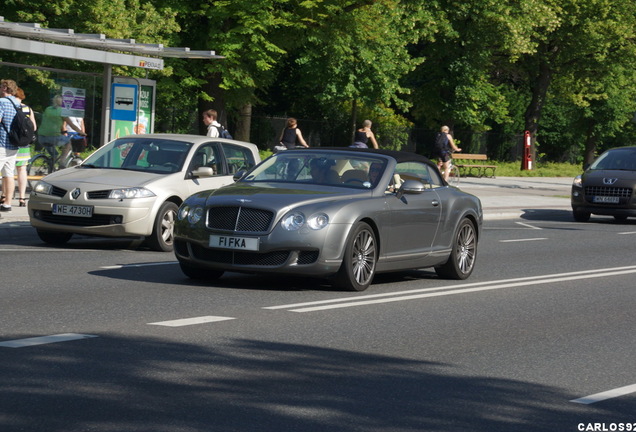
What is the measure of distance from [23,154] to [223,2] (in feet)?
46.1

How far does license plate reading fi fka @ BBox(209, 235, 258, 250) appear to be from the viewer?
439 inches

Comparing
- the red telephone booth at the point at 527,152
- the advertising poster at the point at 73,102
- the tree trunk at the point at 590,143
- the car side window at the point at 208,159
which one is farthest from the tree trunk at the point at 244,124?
the tree trunk at the point at 590,143

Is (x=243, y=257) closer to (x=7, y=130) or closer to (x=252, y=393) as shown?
(x=252, y=393)

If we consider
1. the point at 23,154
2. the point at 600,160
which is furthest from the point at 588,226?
the point at 23,154

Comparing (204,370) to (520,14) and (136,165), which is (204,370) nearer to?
(136,165)

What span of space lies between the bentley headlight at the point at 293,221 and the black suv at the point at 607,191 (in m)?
15.4

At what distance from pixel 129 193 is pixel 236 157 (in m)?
2.45

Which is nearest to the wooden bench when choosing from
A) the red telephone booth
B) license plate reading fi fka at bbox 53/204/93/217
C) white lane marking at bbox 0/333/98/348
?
the red telephone booth

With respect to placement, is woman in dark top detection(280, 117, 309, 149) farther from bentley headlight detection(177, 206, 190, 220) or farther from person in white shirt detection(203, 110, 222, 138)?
bentley headlight detection(177, 206, 190, 220)

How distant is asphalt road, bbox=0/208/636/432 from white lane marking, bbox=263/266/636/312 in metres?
0.03

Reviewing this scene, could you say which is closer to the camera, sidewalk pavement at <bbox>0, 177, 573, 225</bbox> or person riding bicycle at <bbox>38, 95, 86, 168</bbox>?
person riding bicycle at <bbox>38, 95, 86, 168</bbox>

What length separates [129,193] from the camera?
1488cm

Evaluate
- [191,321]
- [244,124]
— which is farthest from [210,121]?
[244,124]

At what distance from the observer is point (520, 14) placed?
46.8 meters
